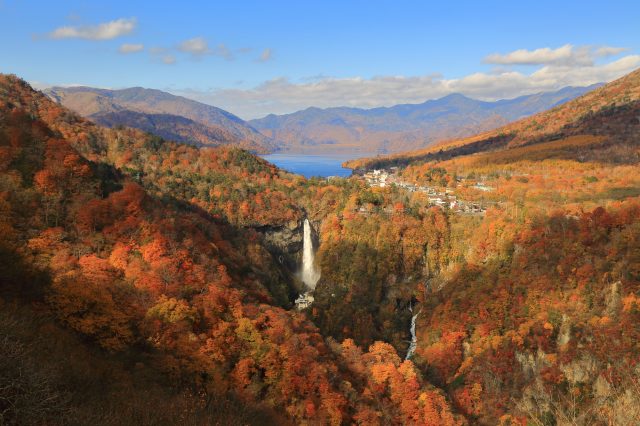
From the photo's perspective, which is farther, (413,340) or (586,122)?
(586,122)

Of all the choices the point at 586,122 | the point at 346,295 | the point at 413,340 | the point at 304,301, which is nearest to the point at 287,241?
the point at 304,301

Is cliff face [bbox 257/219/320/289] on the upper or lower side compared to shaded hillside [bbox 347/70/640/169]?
lower

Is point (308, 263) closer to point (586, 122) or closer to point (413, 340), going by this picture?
point (413, 340)

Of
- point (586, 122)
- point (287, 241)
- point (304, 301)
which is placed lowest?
point (304, 301)

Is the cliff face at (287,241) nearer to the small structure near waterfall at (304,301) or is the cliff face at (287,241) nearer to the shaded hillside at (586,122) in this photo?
the small structure near waterfall at (304,301)

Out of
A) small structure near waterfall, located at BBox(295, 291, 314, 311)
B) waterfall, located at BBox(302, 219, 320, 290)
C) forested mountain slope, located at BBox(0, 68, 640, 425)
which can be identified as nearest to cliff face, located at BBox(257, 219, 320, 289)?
forested mountain slope, located at BBox(0, 68, 640, 425)

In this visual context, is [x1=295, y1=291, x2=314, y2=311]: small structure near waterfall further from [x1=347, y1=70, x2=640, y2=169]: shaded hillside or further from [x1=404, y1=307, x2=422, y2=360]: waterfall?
[x1=347, y1=70, x2=640, y2=169]: shaded hillside
